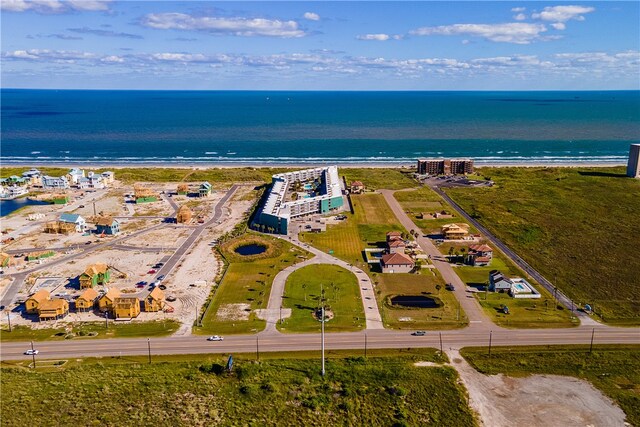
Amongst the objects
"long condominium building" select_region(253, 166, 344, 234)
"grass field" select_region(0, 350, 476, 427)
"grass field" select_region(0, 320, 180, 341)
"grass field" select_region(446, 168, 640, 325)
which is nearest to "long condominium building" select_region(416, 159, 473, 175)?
"grass field" select_region(446, 168, 640, 325)

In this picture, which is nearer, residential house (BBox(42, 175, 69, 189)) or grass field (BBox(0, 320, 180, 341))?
grass field (BBox(0, 320, 180, 341))

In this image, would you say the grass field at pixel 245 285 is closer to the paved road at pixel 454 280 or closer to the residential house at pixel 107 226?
the paved road at pixel 454 280

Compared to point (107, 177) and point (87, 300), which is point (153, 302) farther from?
point (107, 177)

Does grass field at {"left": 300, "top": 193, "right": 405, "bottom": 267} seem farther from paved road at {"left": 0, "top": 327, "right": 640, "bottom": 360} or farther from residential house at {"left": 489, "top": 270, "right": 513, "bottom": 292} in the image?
paved road at {"left": 0, "top": 327, "right": 640, "bottom": 360}

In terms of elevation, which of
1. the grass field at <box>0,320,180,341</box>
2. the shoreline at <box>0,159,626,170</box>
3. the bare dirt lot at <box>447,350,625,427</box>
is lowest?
the bare dirt lot at <box>447,350,625,427</box>

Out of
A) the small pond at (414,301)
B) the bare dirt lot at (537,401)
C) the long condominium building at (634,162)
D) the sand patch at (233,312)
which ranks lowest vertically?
the bare dirt lot at (537,401)

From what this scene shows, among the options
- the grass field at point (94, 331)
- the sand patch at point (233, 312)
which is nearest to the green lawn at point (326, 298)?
the sand patch at point (233, 312)

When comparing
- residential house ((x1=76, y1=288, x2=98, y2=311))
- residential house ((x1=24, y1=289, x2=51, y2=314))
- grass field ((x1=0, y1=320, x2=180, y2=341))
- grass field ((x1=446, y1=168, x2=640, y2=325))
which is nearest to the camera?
grass field ((x1=0, y1=320, x2=180, y2=341))
